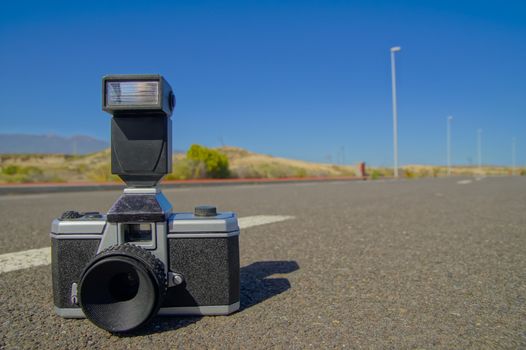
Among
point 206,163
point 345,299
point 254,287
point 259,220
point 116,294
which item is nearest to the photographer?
point 116,294

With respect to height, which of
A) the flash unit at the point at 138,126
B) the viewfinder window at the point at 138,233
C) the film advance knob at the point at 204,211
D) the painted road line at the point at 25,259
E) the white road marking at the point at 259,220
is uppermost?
the flash unit at the point at 138,126

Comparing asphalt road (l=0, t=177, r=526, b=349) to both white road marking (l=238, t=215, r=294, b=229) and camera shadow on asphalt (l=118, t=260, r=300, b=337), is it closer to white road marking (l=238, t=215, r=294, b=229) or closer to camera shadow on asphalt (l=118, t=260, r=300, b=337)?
camera shadow on asphalt (l=118, t=260, r=300, b=337)

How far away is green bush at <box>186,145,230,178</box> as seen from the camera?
2397 cm

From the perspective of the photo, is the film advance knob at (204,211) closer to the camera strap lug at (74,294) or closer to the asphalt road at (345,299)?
the asphalt road at (345,299)

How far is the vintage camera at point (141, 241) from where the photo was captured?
1.80 m

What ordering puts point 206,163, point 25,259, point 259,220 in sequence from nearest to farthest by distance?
point 25,259 < point 259,220 < point 206,163

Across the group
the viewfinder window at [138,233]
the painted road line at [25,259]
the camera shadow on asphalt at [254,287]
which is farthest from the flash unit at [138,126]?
the painted road line at [25,259]

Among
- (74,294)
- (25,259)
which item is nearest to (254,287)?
(74,294)

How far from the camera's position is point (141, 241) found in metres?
1.88

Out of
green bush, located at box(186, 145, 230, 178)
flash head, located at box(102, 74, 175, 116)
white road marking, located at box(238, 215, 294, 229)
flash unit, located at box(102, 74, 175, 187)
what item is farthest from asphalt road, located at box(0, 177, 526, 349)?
green bush, located at box(186, 145, 230, 178)

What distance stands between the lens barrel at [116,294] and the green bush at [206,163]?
22047 millimetres

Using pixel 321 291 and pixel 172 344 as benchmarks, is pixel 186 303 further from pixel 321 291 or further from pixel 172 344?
pixel 321 291

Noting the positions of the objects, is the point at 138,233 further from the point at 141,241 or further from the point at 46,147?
the point at 46,147

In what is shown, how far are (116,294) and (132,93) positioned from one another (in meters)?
0.86
